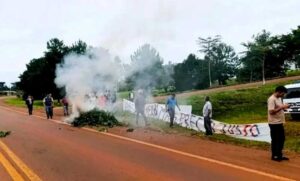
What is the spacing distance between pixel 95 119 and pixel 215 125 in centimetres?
680

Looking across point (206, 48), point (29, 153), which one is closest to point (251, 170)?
point (29, 153)

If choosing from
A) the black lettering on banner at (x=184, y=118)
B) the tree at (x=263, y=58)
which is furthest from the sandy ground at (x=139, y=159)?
the tree at (x=263, y=58)

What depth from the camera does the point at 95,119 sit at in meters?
25.3

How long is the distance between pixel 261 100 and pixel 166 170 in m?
30.5

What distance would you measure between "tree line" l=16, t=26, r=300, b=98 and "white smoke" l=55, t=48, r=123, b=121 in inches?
40.6

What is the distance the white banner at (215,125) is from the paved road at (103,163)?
455 cm

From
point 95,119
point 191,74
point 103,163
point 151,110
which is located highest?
point 191,74

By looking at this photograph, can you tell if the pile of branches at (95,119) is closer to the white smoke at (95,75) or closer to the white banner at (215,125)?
the white smoke at (95,75)

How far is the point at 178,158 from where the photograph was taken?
41.4ft

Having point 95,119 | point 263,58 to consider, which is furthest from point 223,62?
point 95,119

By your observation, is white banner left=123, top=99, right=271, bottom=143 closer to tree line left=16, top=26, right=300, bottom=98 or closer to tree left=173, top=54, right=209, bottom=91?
tree line left=16, top=26, right=300, bottom=98

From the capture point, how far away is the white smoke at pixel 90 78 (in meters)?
29.0

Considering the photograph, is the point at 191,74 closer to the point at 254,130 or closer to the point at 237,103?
the point at 237,103

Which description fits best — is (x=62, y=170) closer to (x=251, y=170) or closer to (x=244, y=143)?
(x=251, y=170)
